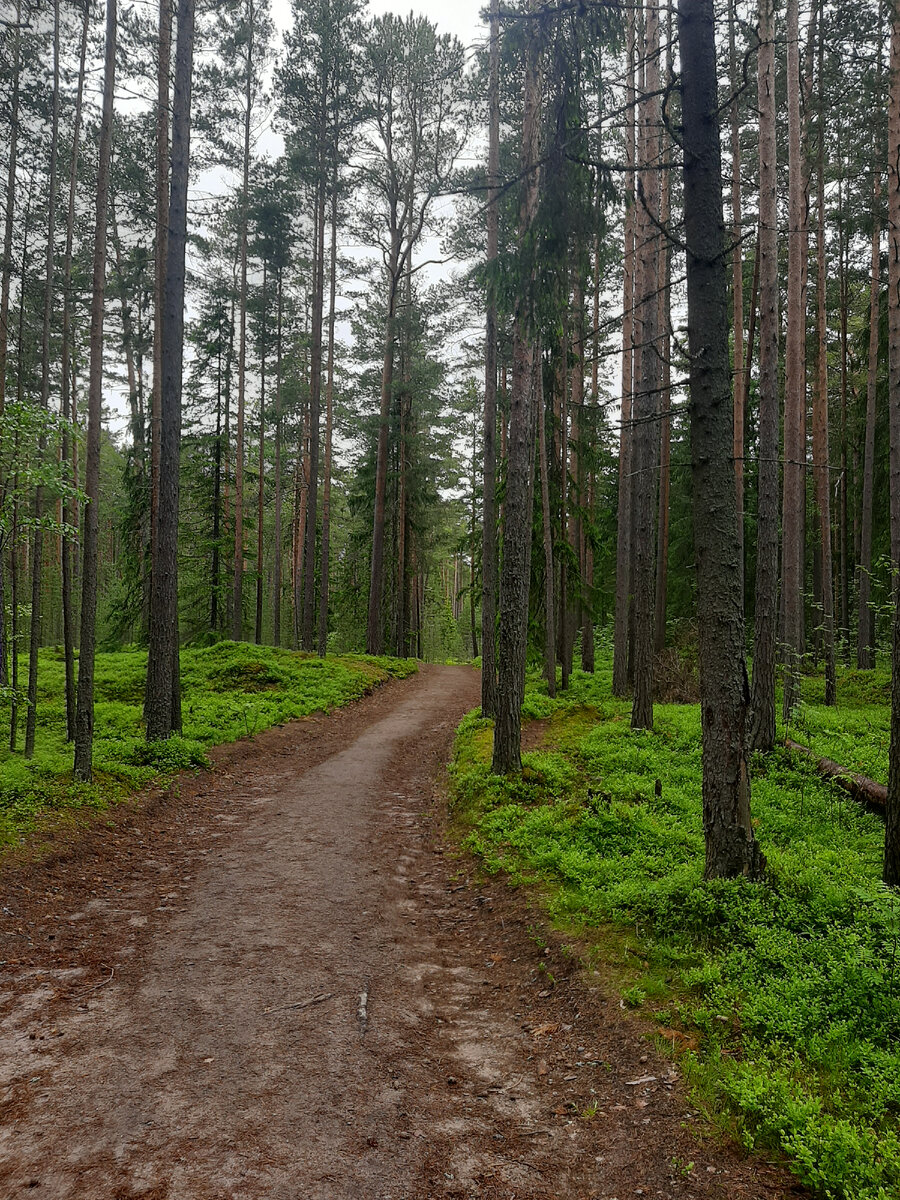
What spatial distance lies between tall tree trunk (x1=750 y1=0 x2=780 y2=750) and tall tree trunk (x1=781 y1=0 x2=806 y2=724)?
0.43 metres

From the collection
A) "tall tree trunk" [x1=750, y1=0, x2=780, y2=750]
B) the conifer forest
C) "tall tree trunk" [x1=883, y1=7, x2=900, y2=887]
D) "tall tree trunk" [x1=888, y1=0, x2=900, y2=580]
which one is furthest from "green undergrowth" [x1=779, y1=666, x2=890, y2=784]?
"tall tree trunk" [x1=888, y1=0, x2=900, y2=580]

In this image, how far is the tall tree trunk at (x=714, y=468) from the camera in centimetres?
493

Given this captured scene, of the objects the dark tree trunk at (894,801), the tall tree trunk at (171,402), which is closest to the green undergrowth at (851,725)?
the dark tree trunk at (894,801)

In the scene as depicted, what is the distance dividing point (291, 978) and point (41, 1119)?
172cm

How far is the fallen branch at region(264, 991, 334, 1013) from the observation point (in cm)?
420

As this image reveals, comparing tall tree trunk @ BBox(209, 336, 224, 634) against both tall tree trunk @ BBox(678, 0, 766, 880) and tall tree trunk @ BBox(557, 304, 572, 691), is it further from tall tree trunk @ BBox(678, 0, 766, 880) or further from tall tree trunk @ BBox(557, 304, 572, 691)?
tall tree trunk @ BBox(678, 0, 766, 880)

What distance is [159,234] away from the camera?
11898mm

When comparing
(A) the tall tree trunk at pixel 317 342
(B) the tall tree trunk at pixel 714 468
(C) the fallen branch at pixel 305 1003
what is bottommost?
(C) the fallen branch at pixel 305 1003

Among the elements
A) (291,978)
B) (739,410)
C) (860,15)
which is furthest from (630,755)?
(860,15)

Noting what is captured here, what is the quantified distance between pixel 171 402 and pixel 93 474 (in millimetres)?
2778

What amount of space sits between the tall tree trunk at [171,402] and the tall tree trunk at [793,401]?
9.68m

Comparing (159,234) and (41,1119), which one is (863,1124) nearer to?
(41,1119)

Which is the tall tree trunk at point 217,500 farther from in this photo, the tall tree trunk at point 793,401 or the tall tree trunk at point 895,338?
the tall tree trunk at point 895,338

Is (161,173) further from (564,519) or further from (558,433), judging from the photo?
(564,519)
